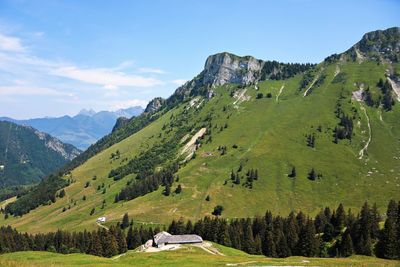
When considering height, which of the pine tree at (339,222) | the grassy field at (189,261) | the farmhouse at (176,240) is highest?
the grassy field at (189,261)

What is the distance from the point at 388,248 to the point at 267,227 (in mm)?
55245

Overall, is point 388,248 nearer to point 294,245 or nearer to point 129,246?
point 294,245

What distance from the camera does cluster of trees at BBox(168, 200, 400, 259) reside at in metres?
115

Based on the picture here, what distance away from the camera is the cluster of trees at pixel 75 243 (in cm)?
14425

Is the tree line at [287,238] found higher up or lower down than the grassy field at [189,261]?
lower down

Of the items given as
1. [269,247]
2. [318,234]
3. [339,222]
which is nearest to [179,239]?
[269,247]

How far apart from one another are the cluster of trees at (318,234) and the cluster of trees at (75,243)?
28.1m

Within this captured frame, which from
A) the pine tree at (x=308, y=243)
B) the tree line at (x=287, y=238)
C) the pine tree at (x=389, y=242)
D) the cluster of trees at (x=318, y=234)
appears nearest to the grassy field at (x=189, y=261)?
the pine tree at (x=389, y=242)

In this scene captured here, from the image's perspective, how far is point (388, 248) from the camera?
109500 millimetres

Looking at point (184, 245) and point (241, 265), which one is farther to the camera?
point (184, 245)

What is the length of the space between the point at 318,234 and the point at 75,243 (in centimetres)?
9517

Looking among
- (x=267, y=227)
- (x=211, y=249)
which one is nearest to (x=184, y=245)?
(x=211, y=249)

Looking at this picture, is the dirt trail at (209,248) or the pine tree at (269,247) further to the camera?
the pine tree at (269,247)

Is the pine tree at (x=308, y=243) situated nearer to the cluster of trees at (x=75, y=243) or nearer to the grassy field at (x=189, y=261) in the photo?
the grassy field at (x=189, y=261)
